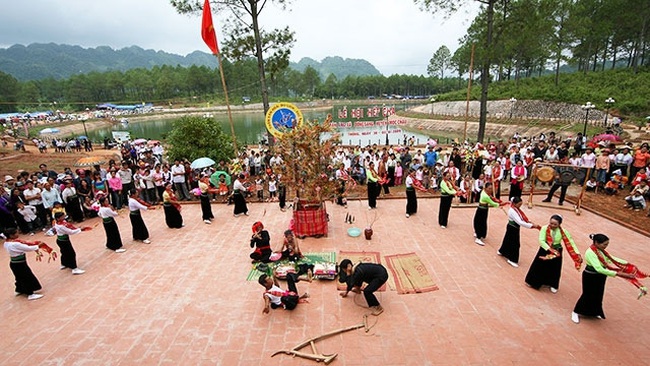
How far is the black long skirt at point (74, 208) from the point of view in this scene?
30.0ft

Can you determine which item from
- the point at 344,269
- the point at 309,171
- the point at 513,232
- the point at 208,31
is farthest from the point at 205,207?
the point at 513,232

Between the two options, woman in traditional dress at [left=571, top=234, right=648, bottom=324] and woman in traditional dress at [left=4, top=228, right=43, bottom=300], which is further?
woman in traditional dress at [left=4, top=228, right=43, bottom=300]

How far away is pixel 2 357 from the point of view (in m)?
4.34

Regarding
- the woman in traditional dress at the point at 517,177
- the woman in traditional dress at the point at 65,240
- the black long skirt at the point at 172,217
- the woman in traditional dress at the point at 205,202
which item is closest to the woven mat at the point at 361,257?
the woman in traditional dress at the point at 205,202

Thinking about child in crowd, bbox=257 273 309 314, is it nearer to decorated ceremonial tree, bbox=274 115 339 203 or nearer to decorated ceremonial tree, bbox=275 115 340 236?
decorated ceremonial tree, bbox=275 115 340 236

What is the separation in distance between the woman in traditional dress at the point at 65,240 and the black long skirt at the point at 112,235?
2.47 ft

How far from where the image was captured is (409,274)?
6102mm

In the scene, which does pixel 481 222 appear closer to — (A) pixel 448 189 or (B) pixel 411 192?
(A) pixel 448 189

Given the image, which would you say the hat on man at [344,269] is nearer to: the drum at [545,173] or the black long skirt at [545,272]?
the black long skirt at [545,272]

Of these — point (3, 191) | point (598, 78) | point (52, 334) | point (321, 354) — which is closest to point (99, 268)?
point (52, 334)

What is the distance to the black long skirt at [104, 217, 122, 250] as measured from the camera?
7.18m

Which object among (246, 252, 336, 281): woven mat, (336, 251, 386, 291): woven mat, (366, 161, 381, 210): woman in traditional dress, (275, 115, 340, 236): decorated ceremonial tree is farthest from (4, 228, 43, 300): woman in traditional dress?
(366, 161, 381, 210): woman in traditional dress

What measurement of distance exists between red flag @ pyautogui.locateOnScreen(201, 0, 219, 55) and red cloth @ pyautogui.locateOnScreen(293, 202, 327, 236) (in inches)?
309

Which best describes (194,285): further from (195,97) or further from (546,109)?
(195,97)
